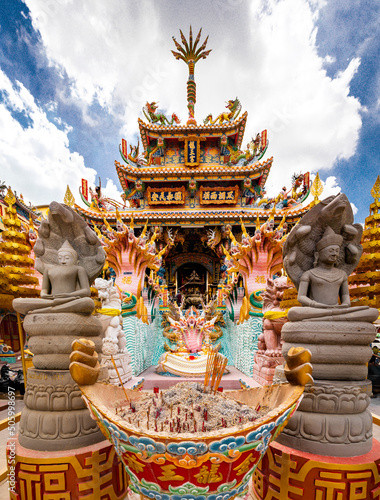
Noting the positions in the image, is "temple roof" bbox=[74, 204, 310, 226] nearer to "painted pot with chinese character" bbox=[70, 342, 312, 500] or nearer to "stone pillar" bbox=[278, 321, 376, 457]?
"stone pillar" bbox=[278, 321, 376, 457]

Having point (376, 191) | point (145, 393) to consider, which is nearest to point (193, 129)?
point (376, 191)

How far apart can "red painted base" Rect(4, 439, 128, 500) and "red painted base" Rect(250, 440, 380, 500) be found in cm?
140

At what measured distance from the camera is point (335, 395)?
7.09ft

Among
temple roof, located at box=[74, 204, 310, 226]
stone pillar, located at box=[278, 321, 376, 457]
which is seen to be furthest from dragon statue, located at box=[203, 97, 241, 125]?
stone pillar, located at box=[278, 321, 376, 457]

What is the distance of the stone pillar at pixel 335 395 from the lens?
2.10 m

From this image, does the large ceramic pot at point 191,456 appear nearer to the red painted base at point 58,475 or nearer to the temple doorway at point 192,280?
the red painted base at point 58,475

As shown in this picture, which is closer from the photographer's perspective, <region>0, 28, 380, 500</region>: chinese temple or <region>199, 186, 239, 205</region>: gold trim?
<region>0, 28, 380, 500</region>: chinese temple

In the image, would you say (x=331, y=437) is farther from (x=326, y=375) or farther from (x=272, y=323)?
(x=272, y=323)

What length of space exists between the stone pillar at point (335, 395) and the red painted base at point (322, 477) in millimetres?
96

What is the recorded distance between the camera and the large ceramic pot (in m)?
1.40

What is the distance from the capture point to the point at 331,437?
6.87 feet

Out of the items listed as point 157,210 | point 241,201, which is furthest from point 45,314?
point 241,201

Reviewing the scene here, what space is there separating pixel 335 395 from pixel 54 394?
236cm

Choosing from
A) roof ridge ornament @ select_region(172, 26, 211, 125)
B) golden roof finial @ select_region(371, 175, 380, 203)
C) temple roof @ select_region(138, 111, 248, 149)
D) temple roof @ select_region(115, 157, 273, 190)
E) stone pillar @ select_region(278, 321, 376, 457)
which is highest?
roof ridge ornament @ select_region(172, 26, 211, 125)
